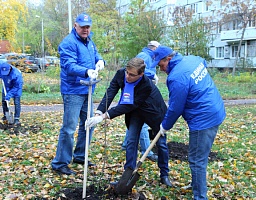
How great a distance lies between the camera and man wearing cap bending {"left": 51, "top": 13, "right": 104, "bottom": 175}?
163 inches

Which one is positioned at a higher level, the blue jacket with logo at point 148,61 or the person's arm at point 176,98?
the blue jacket with logo at point 148,61

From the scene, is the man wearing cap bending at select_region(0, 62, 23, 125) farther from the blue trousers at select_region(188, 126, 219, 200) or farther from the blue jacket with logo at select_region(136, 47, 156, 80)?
the blue trousers at select_region(188, 126, 219, 200)

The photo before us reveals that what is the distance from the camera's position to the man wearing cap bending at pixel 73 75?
4.13 m

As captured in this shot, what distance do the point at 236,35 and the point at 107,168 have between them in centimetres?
2826

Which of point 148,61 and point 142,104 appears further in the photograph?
point 148,61

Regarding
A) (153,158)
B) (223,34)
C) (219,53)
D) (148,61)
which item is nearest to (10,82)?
(148,61)

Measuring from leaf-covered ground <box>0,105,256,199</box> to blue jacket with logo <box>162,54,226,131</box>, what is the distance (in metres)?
0.93

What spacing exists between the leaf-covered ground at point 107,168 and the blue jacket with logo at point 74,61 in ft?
2.81

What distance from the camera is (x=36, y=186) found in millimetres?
4094

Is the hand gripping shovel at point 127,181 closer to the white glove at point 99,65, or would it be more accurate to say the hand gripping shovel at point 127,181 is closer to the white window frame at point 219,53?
the white glove at point 99,65

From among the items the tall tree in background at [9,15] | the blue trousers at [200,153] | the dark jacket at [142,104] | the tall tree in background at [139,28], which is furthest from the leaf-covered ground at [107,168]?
the tall tree in background at [139,28]

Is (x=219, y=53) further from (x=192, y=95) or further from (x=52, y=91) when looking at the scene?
(x=192, y=95)

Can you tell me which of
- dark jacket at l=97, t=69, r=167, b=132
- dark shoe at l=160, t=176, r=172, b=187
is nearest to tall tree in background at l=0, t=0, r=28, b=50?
dark jacket at l=97, t=69, r=167, b=132

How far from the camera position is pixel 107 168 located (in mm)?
4848
